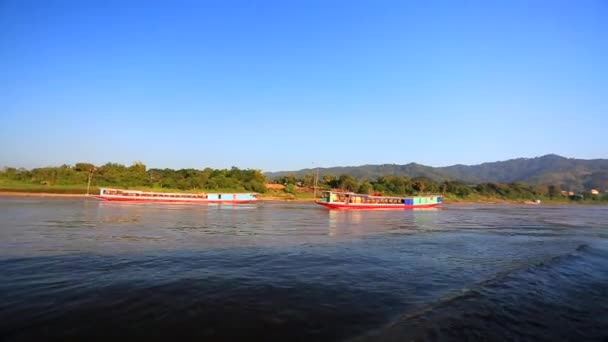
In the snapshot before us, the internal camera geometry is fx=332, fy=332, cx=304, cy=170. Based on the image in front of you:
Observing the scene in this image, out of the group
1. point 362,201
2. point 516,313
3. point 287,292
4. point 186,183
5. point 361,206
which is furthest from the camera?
point 186,183

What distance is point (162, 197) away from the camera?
2554 inches

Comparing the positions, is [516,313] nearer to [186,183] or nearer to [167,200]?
[167,200]

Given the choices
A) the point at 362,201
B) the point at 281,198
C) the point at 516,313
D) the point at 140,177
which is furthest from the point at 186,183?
the point at 516,313

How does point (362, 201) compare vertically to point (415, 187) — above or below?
below

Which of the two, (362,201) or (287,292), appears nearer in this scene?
(287,292)

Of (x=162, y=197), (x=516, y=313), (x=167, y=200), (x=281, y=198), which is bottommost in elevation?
(x=516, y=313)

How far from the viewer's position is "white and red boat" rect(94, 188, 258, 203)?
6148cm

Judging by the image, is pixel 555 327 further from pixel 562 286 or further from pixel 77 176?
pixel 77 176

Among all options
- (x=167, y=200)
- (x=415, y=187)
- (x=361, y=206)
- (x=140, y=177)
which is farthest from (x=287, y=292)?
(x=415, y=187)

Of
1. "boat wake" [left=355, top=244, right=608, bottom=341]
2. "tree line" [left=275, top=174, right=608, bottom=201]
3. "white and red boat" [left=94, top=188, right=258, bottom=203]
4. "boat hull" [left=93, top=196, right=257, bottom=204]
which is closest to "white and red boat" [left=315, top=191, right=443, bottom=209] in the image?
"white and red boat" [left=94, top=188, right=258, bottom=203]

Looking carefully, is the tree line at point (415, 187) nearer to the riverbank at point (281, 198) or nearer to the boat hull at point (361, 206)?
the riverbank at point (281, 198)

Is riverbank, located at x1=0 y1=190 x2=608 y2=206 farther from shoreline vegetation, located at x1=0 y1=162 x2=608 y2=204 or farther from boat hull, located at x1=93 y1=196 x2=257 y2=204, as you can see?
boat hull, located at x1=93 y1=196 x2=257 y2=204

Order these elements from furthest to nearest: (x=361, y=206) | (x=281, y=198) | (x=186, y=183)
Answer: (x=281, y=198)
(x=186, y=183)
(x=361, y=206)

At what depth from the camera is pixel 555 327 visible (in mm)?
8070
